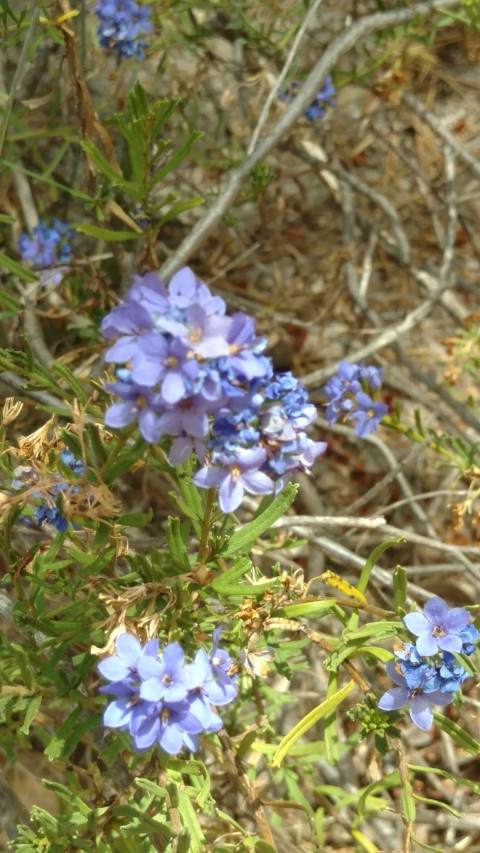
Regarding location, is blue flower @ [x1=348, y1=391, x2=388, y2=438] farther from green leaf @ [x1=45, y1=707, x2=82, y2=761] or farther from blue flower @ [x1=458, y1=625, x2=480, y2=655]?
green leaf @ [x1=45, y1=707, x2=82, y2=761]

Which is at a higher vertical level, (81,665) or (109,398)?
(109,398)

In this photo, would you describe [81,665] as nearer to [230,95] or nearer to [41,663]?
[41,663]

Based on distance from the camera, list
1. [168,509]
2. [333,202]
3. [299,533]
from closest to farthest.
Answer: [299,533] < [168,509] < [333,202]

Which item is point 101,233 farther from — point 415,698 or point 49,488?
point 415,698

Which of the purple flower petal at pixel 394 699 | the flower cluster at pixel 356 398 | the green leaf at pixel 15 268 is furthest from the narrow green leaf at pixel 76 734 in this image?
the flower cluster at pixel 356 398

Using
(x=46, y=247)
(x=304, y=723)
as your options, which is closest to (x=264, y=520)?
(x=304, y=723)

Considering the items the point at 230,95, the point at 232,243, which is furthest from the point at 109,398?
the point at 230,95

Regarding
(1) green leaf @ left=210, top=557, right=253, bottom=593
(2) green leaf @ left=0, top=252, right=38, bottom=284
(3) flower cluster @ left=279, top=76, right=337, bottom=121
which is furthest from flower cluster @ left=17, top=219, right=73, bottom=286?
(1) green leaf @ left=210, top=557, right=253, bottom=593
